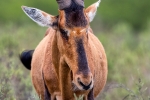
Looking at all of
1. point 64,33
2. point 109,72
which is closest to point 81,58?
point 64,33

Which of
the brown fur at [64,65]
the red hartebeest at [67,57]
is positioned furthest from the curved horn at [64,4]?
the brown fur at [64,65]

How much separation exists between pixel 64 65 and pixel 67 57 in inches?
14.0

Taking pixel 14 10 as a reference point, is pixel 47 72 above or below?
above

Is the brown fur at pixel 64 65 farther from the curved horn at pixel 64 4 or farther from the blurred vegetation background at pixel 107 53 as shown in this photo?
the blurred vegetation background at pixel 107 53

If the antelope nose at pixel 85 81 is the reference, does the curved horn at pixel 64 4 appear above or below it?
above

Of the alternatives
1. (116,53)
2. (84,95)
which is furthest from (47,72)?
(116,53)

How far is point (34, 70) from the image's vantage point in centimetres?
1120

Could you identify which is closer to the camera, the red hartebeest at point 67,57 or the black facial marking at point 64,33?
the red hartebeest at point 67,57

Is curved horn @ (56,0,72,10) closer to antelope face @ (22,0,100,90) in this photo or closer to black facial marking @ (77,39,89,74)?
antelope face @ (22,0,100,90)

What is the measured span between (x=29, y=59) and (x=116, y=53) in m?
6.57

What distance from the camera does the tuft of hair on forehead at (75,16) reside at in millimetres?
9180

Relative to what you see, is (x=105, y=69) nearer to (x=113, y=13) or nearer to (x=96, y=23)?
(x=96, y=23)

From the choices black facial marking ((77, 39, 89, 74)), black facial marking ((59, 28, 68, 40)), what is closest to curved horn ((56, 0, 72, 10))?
black facial marking ((59, 28, 68, 40))

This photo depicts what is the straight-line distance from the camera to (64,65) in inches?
379
